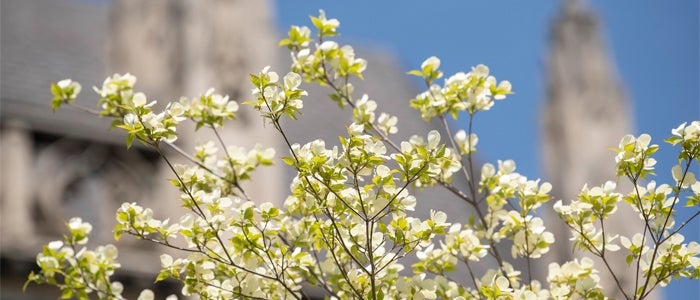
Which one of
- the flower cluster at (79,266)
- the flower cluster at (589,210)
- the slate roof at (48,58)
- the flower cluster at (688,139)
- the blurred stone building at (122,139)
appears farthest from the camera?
the slate roof at (48,58)

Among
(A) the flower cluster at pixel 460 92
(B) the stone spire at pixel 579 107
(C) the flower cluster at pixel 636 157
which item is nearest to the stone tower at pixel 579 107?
(B) the stone spire at pixel 579 107

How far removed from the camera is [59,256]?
173 inches

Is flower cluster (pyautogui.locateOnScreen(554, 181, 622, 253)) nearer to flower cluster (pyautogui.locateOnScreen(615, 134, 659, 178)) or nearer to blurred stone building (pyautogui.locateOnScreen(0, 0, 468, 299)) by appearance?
flower cluster (pyautogui.locateOnScreen(615, 134, 659, 178))

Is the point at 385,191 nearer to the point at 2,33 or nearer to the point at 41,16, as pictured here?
the point at 2,33

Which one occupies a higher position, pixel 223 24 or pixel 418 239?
pixel 223 24

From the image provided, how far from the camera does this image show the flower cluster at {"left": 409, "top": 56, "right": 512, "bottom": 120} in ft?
14.5

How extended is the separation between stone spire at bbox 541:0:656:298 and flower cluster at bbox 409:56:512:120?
12429mm

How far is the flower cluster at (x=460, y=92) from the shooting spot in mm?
4414

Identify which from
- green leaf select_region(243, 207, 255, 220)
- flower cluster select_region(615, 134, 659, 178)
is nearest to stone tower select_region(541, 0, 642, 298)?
flower cluster select_region(615, 134, 659, 178)

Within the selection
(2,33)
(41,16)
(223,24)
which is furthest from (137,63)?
(41,16)

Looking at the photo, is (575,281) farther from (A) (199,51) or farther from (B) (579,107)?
(B) (579,107)

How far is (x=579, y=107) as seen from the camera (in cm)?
1847

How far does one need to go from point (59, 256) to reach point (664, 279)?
1.75 metres

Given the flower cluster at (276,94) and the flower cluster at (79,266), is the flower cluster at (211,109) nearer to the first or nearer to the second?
the flower cluster at (79,266)
